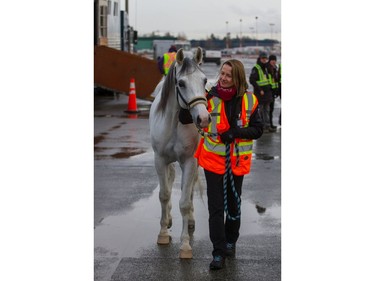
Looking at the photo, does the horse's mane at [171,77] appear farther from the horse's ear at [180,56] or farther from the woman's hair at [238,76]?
the woman's hair at [238,76]

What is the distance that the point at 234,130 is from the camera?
5652 millimetres

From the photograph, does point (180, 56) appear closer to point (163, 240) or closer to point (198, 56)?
point (198, 56)

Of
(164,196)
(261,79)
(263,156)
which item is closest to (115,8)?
(261,79)

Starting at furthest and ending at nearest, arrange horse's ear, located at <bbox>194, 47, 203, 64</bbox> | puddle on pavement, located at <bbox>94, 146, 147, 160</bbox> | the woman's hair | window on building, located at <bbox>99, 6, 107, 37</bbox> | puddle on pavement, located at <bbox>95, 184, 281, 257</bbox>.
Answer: window on building, located at <bbox>99, 6, 107, 37</bbox> < puddle on pavement, located at <bbox>94, 146, 147, 160</bbox> < puddle on pavement, located at <bbox>95, 184, 281, 257</bbox> < horse's ear, located at <bbox>194, 47, 203, 64</bbox> < the woman's hair

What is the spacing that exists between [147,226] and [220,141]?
1.81 metres

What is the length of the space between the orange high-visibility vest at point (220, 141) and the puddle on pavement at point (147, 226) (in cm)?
116

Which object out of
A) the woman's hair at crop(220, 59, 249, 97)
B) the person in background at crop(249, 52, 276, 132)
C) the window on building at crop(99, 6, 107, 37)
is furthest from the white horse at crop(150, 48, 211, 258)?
the window on building at crop(99, 6, 107, 37)

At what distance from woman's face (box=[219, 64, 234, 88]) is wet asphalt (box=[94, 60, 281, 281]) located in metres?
1.54

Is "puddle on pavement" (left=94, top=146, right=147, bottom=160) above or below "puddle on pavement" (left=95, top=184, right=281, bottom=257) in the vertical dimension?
above

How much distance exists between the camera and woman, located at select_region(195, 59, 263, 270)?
18.6ft

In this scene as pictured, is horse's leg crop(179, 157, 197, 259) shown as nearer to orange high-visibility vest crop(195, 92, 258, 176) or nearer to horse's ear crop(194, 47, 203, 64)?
orange high-visibility vest crop(195, 92, 258, 176)

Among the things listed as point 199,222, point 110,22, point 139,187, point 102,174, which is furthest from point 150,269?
point 110,22
